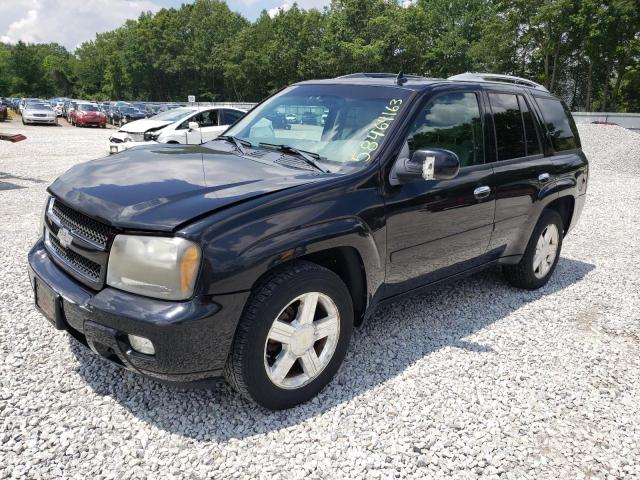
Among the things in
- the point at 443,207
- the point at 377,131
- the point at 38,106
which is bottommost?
the point at 38,106

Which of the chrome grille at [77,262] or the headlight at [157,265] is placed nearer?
the headlight at [157,265]

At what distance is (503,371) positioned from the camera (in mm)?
3365

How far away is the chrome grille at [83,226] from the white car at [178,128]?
9590 millimetres

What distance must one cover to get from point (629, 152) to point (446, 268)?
50.3ft

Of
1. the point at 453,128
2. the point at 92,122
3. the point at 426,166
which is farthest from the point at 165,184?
the point at 92,122

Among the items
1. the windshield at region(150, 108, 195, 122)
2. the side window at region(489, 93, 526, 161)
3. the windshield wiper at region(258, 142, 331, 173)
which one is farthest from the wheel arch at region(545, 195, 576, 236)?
the windshield at region(150, 108, 195, 122)

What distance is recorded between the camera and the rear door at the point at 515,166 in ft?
13.1

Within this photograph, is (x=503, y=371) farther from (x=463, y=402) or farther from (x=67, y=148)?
(x=67, y=148)

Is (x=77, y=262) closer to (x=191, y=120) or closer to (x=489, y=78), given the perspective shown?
(x=489, y=78)

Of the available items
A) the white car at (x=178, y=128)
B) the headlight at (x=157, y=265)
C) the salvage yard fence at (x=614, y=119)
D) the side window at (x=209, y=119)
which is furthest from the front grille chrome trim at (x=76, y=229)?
the salvage yard fence at (x=614, y=119)

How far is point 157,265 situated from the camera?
7.45 feet

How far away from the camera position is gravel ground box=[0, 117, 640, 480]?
244 centimetres

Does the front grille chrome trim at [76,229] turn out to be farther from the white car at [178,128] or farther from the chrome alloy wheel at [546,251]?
the white car at [178,128]

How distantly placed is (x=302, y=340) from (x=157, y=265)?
2.95 feet
